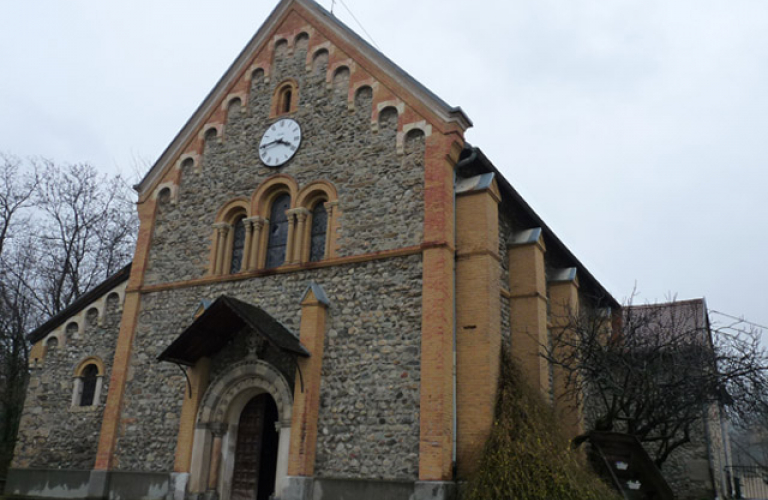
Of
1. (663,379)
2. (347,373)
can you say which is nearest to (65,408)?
(347,373)

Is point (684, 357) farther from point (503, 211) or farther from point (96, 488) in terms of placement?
point (96, 488)

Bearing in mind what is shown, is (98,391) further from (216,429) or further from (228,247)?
(228,247)

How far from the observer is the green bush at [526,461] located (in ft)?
31.6

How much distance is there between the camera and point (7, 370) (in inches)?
935

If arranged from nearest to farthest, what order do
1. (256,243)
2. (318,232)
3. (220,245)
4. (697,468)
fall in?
(318,232) → (256,243) → (220,245) → (697,468)

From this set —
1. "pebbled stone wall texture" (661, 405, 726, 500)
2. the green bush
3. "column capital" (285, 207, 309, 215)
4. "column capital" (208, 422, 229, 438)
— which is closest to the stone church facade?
"column capital" (208, 422, 229, 438)

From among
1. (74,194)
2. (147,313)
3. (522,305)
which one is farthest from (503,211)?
(74,194)

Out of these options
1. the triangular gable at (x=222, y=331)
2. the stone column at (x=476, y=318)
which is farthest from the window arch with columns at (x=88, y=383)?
the stone column at (x=476, y=318)

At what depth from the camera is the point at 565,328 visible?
47.8 ft

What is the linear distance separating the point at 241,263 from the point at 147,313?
2.94m

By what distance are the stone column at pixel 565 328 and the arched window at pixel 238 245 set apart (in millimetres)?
8085

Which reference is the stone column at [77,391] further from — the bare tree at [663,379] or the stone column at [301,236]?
the bare tree at [663,379]

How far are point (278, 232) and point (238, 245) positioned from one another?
4.11 feet

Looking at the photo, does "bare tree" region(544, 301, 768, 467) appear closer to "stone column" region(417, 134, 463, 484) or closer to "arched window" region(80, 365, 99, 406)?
"stone column" region(417, 134, 463, 484)
